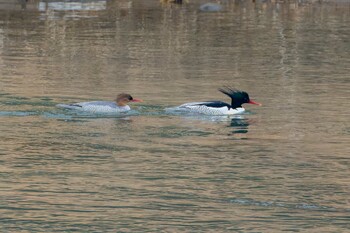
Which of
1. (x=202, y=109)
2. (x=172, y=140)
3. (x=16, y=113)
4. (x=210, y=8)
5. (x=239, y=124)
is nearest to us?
(x=172, y=140)

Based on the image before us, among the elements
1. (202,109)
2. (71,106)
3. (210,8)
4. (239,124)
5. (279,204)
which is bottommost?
(210,8)

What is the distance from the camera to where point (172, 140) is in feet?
77.3

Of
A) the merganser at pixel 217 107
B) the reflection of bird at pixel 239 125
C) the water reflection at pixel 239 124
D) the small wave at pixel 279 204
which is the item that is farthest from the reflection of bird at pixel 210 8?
the small wave at pixel 279 204

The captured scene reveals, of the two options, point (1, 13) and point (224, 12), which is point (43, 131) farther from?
point (224, 12)

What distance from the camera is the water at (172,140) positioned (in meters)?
17.1

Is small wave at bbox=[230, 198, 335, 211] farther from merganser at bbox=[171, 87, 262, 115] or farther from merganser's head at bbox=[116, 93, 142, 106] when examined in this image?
merganser's head at bbox=[116, 93, 142, 106]

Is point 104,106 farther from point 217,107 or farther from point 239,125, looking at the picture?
point 239,125

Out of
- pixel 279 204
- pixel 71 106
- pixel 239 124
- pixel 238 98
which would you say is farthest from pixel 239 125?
pixel 279 204

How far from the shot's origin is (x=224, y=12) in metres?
71.4

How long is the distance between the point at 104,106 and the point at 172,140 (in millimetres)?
3506

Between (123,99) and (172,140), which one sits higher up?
(123,99)

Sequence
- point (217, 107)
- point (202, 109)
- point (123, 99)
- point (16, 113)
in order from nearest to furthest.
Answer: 1. point (16, 113)
2. point (202, 109)
3. point (217, 107)
4. point (123, 99)

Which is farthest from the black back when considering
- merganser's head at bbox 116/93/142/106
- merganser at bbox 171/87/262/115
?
merganser's head at bbox 116/93/142/106

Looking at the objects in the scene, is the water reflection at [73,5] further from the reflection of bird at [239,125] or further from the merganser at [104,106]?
the reflection of bird at [239,125]
